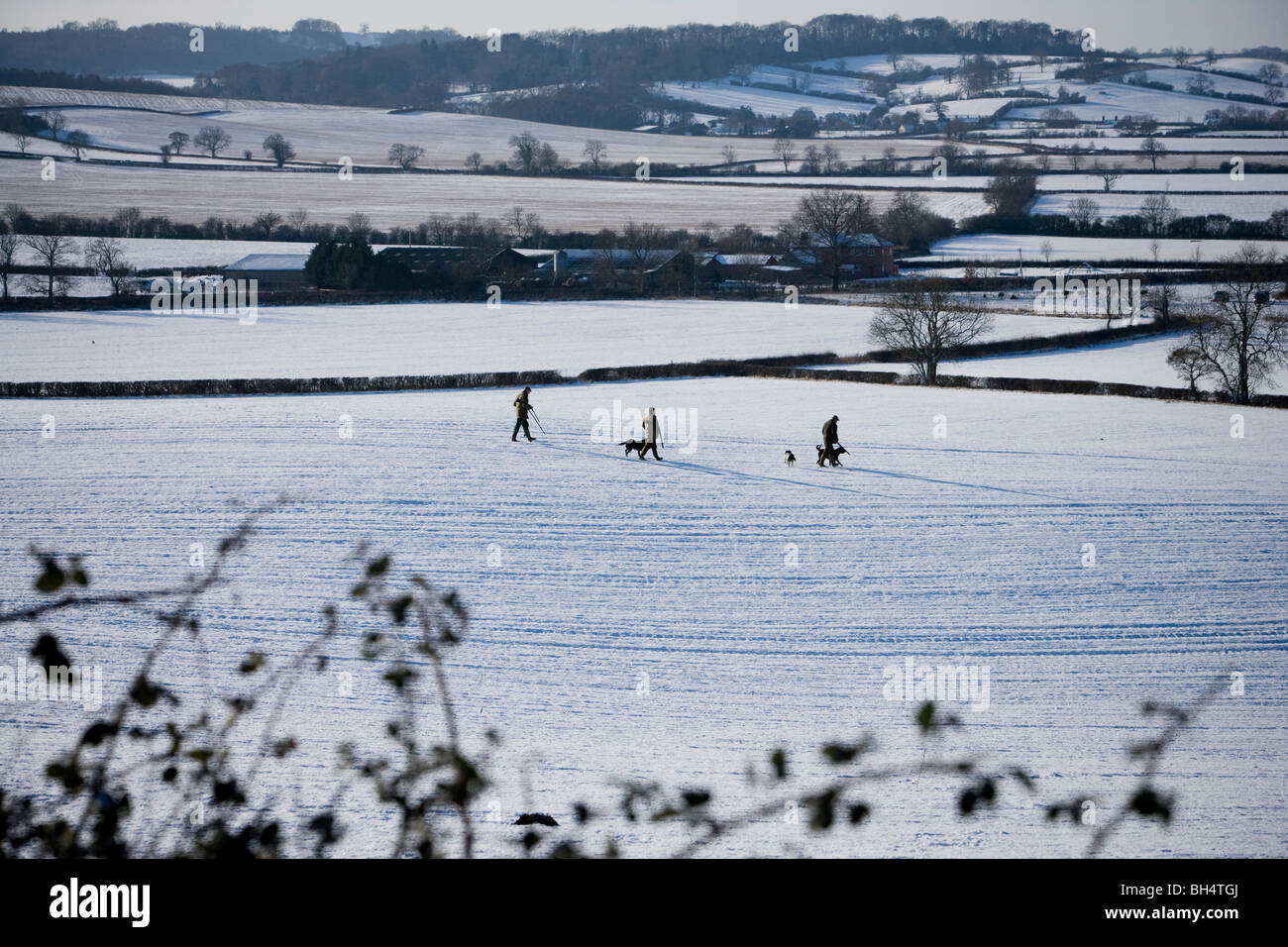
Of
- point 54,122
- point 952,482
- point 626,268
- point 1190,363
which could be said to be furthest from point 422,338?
point 54,122

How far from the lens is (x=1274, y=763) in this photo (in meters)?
11.7

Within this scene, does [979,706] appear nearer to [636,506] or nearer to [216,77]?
[636,506]

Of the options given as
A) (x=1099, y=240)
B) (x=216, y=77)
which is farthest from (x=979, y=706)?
(x=216, y=77)

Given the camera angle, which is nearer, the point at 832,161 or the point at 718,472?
the point at 718,472

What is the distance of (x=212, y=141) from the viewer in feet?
406

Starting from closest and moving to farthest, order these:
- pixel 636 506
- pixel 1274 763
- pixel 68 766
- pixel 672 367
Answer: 1. pixel 68 766
2. pixel 1274 763
3. pixel 636 506
4. pixel 672 367

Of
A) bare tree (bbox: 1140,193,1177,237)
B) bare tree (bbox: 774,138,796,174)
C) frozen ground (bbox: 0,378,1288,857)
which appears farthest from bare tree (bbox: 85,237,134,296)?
bare tree (bbox: 774,138,796,174)

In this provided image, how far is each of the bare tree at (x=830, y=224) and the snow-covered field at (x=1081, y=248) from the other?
4.81 metres

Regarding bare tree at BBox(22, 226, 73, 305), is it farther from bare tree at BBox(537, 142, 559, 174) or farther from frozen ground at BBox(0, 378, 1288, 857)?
bare tree at BBox(537, 142, 559, 174)

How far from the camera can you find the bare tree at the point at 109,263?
2384 inches

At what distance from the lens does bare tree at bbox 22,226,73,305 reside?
5794cm

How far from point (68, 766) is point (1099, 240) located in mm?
88760

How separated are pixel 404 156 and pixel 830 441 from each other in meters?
114

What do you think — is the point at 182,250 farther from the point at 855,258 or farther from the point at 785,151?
the point at 785,151
